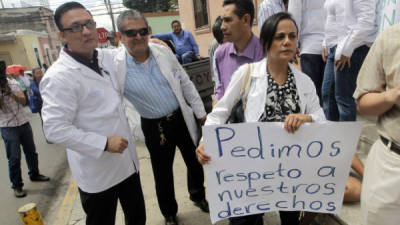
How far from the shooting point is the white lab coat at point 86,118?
1.50 m

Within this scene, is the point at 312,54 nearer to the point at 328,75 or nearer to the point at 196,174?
the point at 328,75

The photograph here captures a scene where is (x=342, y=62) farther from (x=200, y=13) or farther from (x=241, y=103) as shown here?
(x=200, y=13)

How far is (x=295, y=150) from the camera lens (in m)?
1.45

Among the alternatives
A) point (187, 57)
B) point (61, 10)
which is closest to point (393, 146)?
point (61, 10)

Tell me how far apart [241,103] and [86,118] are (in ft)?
3.38

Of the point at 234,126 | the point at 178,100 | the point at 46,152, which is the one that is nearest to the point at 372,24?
the point at 234,126

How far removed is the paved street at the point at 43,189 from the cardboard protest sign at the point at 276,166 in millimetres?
2793

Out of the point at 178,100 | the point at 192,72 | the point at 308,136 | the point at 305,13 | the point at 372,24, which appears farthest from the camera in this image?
the point at 192,72

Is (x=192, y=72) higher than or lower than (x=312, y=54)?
lower

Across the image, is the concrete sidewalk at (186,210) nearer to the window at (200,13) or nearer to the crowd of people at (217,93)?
the crowd of people at (217,93)

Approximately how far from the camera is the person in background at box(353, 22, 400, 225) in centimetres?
108

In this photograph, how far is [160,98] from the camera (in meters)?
2.16

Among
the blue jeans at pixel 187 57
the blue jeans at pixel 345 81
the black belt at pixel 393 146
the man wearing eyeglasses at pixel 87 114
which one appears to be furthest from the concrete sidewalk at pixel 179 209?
the blue jeans at pixel 187 57

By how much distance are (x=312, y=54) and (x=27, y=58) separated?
25708 mm
